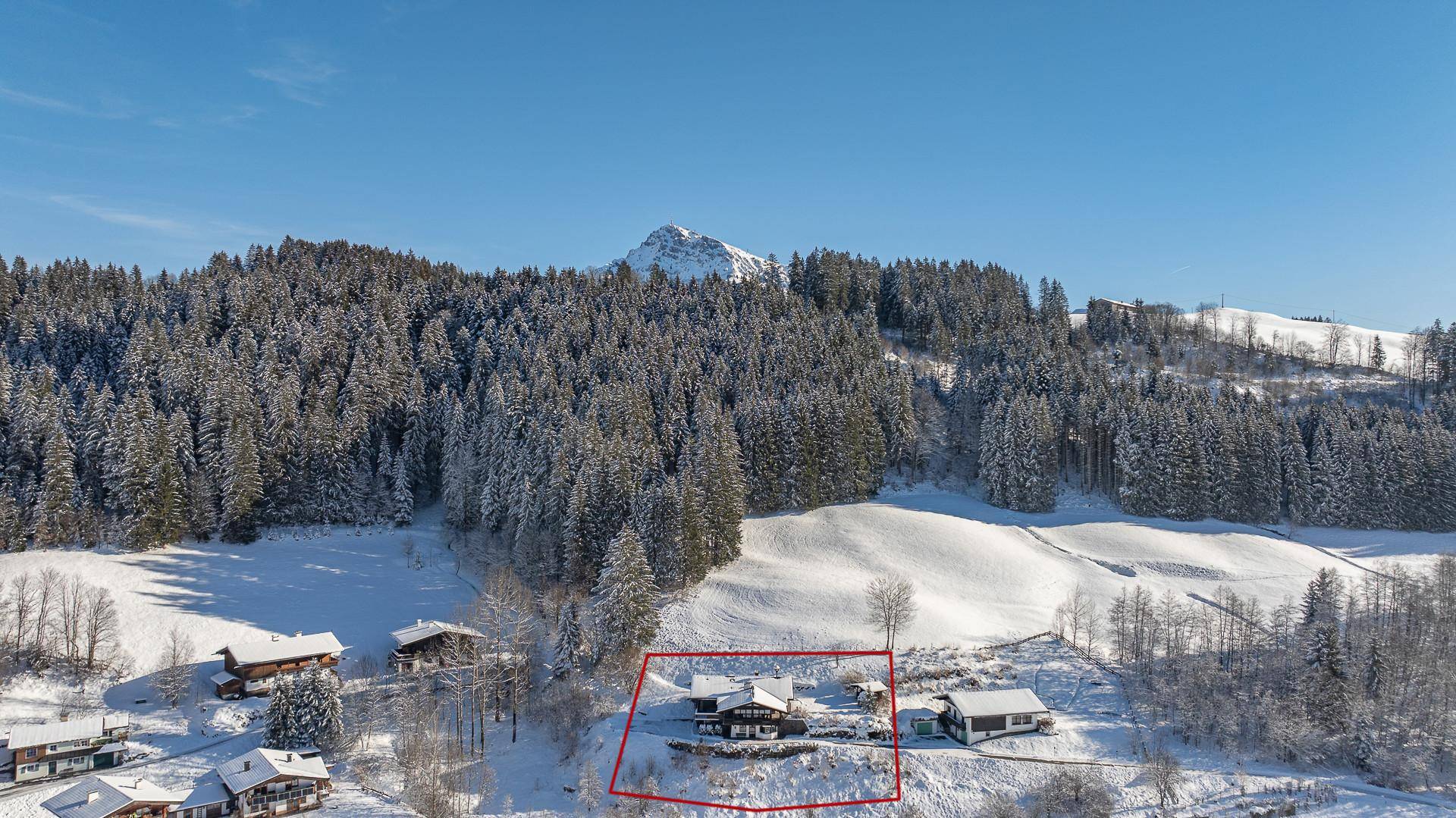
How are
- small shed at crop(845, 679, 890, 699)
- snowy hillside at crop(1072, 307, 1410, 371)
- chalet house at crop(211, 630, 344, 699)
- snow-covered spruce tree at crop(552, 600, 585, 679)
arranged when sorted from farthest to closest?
snowy hillside at crop(1072, 307, 1410, 371), chalet house at crop(211, 630, 344, 699), snow-covered spruce tree at crop(552, 600, 585, 679), small shed at crop(845, 679, 890, 699)

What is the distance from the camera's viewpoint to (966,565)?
6419cm

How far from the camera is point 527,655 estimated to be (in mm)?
50219

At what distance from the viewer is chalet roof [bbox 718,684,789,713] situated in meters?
40.6

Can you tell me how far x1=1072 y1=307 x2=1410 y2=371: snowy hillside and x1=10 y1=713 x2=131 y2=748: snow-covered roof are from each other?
483 feet

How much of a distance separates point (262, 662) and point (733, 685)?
29.6 meters

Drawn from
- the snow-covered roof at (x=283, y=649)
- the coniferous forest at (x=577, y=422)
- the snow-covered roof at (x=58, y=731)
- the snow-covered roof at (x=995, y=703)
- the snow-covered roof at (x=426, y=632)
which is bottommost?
the snow-covered roof at (x=58, y=731)

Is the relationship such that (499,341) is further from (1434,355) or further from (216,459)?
(1434,355)

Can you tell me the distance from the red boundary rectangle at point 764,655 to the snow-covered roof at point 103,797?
1978 cm

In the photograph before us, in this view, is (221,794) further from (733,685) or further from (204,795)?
(733,685)

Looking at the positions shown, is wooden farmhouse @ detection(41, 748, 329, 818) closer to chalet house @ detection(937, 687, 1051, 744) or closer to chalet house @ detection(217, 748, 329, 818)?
chalet house @ detection(217, 748, 329, 818)

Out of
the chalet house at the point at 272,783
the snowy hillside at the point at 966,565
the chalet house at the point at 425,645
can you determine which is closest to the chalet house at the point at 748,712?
the snowy hillside at the point at 966,565

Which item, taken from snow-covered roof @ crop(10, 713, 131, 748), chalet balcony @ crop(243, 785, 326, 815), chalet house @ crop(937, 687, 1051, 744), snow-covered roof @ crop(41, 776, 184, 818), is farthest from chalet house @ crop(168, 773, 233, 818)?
chalet house @ crop(937, 687, 1051, 744)

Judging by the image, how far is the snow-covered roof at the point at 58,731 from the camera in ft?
129

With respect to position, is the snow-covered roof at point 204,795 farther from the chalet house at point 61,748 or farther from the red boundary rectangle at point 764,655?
the red boundary rectangle at point 764,655
